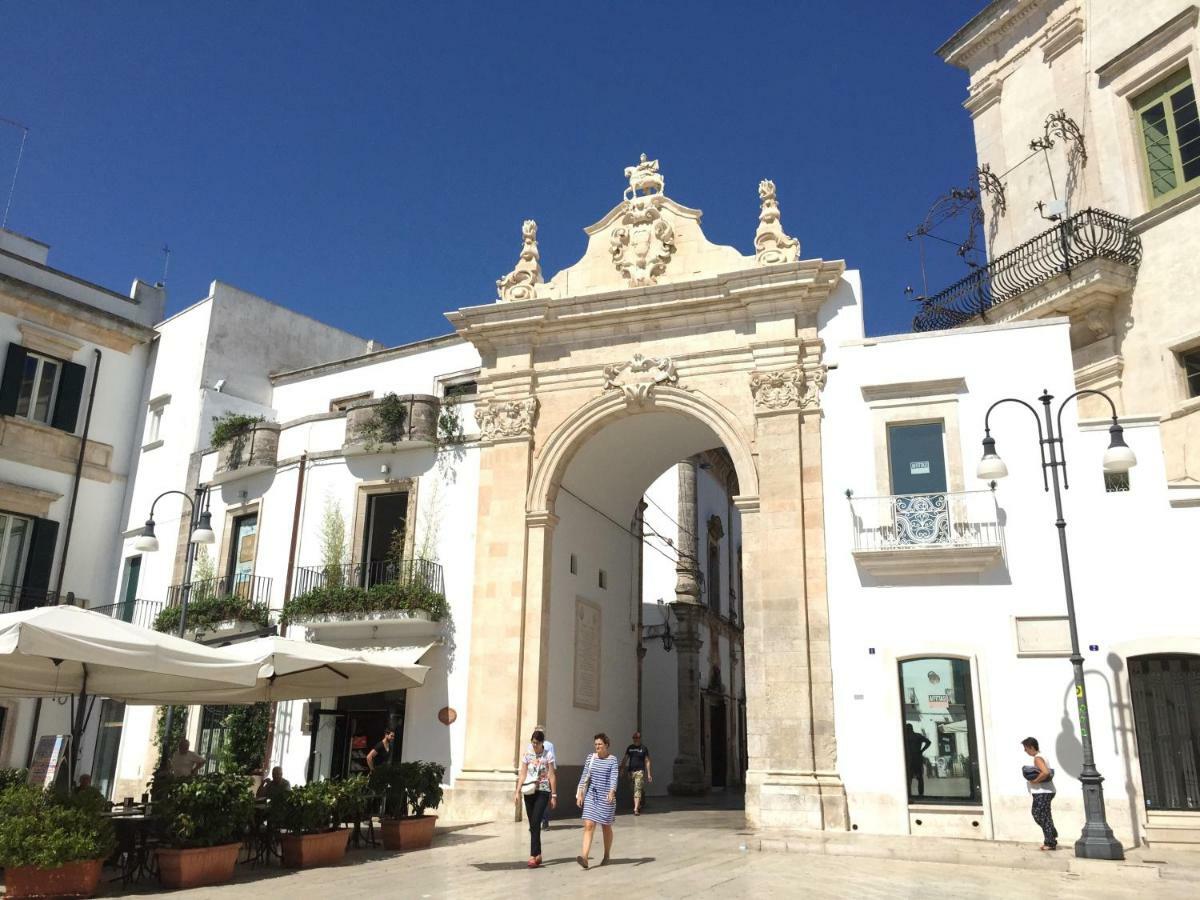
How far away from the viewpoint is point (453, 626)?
1983 cm

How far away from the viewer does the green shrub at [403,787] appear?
1420 centimetres

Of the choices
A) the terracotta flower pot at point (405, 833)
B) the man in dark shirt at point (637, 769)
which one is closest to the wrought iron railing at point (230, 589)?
the man in dark shirt at point (637, 769)

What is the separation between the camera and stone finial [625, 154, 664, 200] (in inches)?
827

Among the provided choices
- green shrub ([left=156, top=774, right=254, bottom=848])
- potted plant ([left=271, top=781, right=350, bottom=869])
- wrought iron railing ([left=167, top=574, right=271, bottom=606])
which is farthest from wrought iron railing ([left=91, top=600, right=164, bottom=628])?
green shrub ([left=156, top=774, right=254, bottom=848])

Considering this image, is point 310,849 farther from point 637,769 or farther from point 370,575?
point 637,769

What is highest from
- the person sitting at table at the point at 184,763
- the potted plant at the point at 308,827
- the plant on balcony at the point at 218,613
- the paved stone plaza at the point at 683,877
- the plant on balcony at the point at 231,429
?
the plant on balcony at the point at 231,429

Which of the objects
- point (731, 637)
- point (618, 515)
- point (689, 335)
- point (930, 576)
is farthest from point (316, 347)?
point (930, 576)

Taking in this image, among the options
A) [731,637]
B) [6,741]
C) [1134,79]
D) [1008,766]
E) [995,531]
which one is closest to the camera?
[1008,766]

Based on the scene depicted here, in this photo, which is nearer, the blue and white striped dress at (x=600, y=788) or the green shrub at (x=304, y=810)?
the blue and white striped dress at (x=600, y=788)

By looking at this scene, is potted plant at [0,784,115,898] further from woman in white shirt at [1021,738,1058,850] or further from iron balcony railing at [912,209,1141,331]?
iron balcony railing at [912,209,1141,331]

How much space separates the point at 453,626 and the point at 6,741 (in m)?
11.1

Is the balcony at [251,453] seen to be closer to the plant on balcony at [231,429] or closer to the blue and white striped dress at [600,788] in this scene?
the plant on balcony at [231,429]

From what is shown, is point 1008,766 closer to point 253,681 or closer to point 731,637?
point 253,681

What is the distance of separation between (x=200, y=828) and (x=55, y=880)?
151cm
